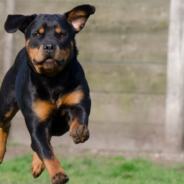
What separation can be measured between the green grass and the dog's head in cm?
178

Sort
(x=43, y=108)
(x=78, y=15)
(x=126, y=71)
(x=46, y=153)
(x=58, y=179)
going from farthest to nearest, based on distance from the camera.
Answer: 1. (x=126, y=71)
2. (x=78, y=15)
3. (x=43, y=108)
4. (x=46, y=153)
5. (x=58, y=179)


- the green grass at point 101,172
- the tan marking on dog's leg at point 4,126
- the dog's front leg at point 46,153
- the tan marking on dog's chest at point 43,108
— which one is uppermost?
the tan marking on dog's chest at point 43,108

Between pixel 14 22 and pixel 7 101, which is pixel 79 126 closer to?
pixel 14 22

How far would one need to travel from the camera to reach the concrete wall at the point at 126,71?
24.6 feet

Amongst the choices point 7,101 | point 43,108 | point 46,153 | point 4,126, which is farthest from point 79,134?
point 4,126

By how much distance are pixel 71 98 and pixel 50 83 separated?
220 mm

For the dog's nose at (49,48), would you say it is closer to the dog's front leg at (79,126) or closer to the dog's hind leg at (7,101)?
the dog's front leg at (79,126)

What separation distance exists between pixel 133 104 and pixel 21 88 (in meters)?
3.23

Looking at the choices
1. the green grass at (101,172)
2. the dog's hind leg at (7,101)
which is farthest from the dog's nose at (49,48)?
the green grass at (101,172)

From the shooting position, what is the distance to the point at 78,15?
4.54 meters

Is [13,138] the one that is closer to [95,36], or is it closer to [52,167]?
[95,36]

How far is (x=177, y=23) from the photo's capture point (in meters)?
7.35

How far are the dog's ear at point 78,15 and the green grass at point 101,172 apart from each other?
179cm

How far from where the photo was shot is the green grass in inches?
224
